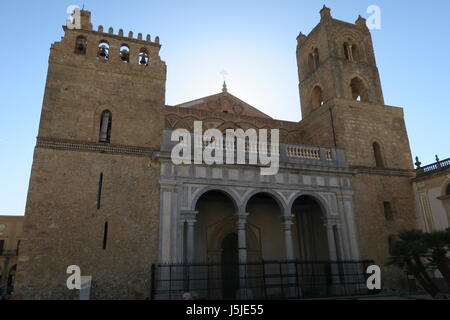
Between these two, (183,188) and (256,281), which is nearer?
(183,188)

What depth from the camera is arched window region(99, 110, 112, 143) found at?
13602 millimetres

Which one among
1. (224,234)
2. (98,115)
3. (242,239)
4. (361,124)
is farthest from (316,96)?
(98,115)

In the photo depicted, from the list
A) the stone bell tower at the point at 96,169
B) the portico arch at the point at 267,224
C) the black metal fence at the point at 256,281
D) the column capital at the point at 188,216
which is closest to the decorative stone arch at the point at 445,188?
the black metal fence at the point at 256,281

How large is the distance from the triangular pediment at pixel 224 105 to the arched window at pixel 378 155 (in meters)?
6.42

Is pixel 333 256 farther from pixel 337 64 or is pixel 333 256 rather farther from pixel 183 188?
pixel 337 64

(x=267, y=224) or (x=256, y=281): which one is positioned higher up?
(x=267, y=224)

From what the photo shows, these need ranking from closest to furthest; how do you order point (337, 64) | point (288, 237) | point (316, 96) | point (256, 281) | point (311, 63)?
point (288, 237) → point (256, 281) → point (337, 64) → point (316, 96) → point (311, 63)

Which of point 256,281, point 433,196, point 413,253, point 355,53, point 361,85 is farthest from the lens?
point 355,53

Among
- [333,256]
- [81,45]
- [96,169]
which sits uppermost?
[81,45]

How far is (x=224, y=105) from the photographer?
67.9ft

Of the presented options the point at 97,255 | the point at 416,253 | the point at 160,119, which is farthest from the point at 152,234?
the point at 416,253

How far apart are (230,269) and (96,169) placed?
24.0 feet

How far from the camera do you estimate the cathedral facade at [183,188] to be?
11609mm

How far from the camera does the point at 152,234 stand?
1234 centimetres
